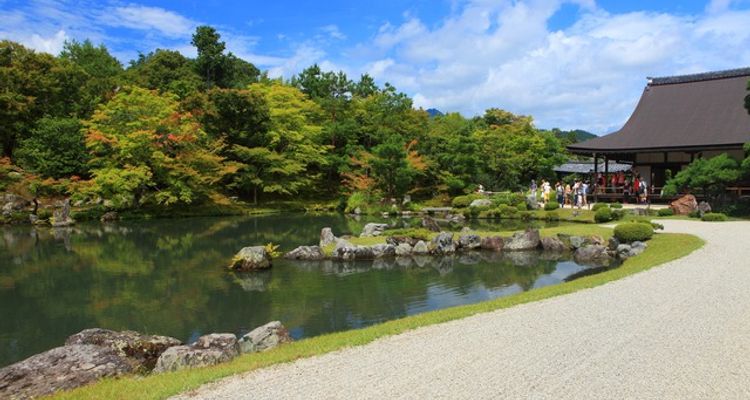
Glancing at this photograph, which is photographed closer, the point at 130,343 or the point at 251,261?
the point at 130,343

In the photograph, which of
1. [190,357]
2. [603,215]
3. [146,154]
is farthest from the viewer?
[146,154]

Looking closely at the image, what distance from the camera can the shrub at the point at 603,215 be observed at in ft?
63.2

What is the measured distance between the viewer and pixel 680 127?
81.3ft

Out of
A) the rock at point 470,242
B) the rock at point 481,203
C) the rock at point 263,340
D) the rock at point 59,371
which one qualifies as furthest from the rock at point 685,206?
the rock at point 59,371

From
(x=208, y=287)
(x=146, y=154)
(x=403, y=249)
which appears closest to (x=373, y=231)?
(x=403, y=249)

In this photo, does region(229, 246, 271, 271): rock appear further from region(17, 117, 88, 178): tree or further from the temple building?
region(17, 117, 88, 178): tree

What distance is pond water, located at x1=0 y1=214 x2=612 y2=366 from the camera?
8.70 metres

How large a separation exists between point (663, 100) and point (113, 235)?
26753 mm

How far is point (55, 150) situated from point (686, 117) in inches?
1270

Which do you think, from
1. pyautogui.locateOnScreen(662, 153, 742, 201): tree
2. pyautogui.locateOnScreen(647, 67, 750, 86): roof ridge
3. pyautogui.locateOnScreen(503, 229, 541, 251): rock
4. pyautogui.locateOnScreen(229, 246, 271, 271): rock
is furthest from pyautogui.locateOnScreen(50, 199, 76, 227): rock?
pyautogui.locateOnScreen(647, 67, 750, 86): roof ridge

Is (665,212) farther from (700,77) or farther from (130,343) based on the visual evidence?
(130,343)

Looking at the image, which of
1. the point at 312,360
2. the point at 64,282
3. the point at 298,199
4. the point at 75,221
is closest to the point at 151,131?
the point at 75,221

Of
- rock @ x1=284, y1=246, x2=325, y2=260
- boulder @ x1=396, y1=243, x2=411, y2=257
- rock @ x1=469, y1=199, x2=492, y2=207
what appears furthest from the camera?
rock @ x1=469, y1=199, x2=492, y2=207

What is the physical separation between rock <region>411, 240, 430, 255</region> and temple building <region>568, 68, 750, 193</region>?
13.3m
